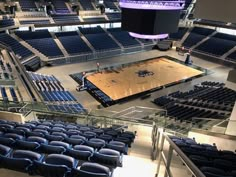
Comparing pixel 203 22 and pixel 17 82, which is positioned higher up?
pixel 203 22

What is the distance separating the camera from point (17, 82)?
1333cm

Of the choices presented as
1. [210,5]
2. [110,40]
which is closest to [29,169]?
[210,5]

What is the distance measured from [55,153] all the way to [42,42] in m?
20.8

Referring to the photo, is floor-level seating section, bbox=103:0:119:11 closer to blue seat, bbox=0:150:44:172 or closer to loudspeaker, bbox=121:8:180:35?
loudspeaker, bbox=121:8:180:35

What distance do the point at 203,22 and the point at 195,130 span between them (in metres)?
23.9

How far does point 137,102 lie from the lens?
16.0 metres

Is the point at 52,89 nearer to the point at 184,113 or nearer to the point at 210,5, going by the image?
the point at 184,113

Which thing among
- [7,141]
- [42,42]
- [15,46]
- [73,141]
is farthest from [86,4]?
[7,141]

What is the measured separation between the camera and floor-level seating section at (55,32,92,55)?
24.2 metres

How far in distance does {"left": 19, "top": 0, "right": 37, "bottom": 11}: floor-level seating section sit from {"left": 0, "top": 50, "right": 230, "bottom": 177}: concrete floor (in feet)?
28.5

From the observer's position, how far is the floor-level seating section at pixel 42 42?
2283cm

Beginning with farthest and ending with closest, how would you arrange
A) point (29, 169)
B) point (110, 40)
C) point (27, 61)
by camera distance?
point (110, 40) → point (27, 61) → point (29, 169)

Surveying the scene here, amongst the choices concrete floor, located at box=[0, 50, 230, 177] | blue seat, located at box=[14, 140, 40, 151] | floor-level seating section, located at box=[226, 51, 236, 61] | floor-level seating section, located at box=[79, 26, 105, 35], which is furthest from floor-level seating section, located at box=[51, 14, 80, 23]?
blue seat, located at box=[14, 140, 40, 151]

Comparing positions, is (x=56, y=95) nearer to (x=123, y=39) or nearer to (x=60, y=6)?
(x=123, y=39)
